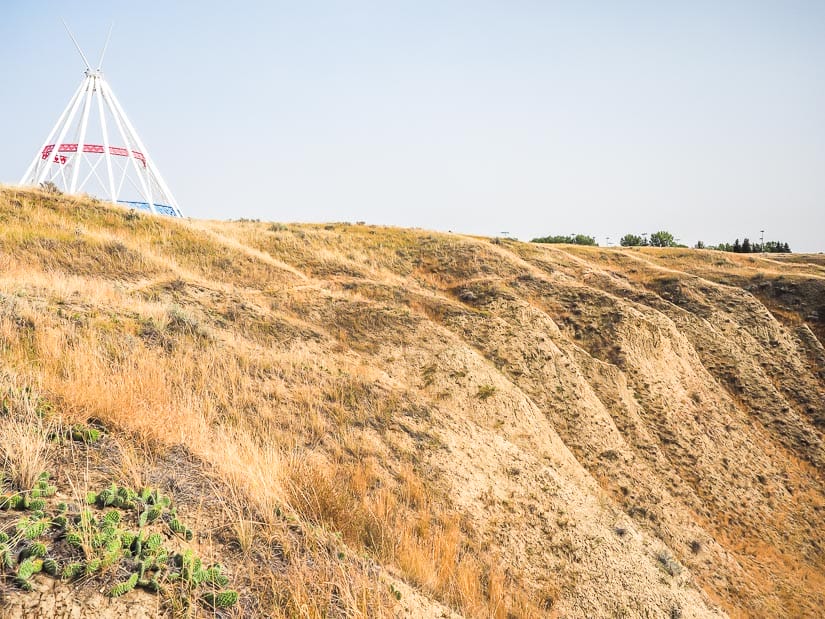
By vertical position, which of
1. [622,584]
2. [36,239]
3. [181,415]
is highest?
[36,239]

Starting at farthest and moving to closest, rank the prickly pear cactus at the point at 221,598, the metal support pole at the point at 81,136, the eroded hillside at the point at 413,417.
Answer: the metal support pole at the point at 81,136 < the eroded hillside at the point at 413,417 < the prickly pear cactus at the point at 221,598

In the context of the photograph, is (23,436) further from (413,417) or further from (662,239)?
(662,239)

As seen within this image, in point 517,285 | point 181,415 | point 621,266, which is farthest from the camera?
point 621,266

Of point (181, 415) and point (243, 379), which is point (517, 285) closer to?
point (243, 379)

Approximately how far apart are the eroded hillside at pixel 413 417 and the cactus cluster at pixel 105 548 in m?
0.14

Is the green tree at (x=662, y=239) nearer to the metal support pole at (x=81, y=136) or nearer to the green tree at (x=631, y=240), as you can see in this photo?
the green tree at (x=631, y=240)

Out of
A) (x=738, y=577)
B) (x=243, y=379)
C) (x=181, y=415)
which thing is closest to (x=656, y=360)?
(x=738, y=577)

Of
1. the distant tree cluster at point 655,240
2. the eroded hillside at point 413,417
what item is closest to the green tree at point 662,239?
the distant tree cluster at point 655,240

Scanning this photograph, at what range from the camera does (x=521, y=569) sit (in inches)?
411

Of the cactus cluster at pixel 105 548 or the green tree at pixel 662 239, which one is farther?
the green tree at pixel 662 239

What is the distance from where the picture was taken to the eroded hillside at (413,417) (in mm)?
5756

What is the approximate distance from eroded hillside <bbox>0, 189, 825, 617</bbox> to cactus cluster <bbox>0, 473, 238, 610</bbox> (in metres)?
0.14

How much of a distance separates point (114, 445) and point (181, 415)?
1774 mm

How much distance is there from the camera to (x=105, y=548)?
4027 millimetres
